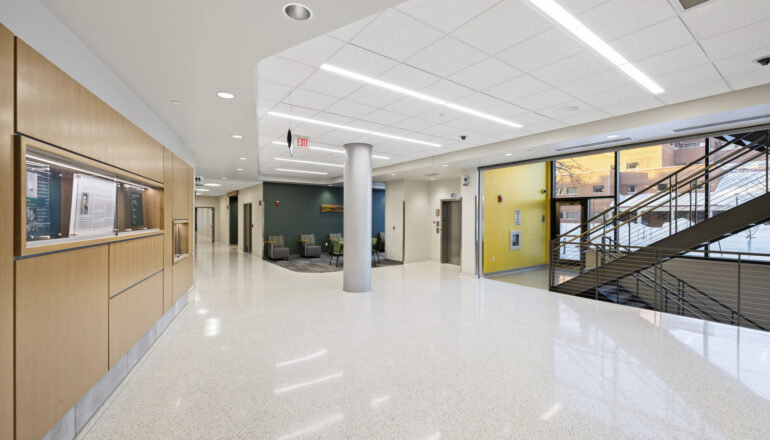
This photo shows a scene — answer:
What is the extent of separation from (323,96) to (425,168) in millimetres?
5339

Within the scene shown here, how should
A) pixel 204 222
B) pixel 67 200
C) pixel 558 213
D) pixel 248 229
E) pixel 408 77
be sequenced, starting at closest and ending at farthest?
pixel 67 200, pixel 408 77, pixel 558 213, pixel 248 229, pixel 204 222

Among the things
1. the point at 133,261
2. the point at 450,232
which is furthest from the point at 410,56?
the point at 450,232

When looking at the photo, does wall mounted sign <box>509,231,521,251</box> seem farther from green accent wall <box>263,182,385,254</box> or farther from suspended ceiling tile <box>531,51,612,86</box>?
suspended ceiling tile <box>531,51,612,86</box>

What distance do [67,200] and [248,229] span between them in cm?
1308

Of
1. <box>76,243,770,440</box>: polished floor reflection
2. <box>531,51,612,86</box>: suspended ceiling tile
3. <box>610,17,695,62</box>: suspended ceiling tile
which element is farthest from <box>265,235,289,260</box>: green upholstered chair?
<box>610,17,695,62</box>: suspended ceiling tile

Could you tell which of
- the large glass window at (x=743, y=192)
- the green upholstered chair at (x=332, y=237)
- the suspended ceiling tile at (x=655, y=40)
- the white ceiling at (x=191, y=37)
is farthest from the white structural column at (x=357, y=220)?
the large glass window at (x=743, y=192)

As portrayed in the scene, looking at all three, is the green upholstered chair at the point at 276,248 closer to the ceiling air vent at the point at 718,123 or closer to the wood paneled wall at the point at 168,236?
the wood paneled wall at the point at 168,236

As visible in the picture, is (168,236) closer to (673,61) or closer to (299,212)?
(673,61)

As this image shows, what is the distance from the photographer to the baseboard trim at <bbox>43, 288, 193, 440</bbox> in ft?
7.21

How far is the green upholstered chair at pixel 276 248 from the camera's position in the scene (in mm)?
12172

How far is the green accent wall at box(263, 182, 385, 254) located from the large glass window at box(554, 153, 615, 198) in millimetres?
7393

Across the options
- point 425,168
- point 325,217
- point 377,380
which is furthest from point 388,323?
point 325,217

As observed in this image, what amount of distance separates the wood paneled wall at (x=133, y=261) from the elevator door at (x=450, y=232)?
346 inches

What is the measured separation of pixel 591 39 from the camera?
119 inches
